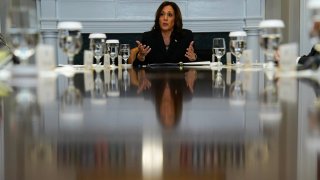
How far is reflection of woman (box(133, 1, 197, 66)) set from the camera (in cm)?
387

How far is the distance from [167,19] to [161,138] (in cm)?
338

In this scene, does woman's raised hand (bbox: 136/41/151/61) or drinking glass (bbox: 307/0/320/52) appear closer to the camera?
drinking glass (bbox: 307/0/320/52)

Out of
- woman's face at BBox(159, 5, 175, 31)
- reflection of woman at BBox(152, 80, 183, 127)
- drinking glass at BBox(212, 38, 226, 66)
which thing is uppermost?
woman's face at BBox(159, 5, 175, 31)

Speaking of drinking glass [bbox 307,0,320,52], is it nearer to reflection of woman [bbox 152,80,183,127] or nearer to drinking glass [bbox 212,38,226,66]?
reflection of woman [bbox 152,80,183,127]

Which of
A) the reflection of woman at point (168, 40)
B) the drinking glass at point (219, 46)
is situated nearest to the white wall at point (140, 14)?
the reflection of woman at point (168, 40)

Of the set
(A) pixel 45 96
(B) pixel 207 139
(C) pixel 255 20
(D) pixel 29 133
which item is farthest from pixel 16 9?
(C) pixel 255 20

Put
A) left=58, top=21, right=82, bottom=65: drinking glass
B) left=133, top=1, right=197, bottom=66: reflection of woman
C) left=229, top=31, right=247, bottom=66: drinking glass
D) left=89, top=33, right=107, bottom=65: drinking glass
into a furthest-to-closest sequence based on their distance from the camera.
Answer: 1. left=133, top=1, right=197, bottom=66: reflection of woman
2. left=229, top=31, right=247, bottom=66: drinking glass
3. left=89, top=33, right=107, bottom=65: drinking glass
4. left=58, top=21, right=82, bottom=65: drinking glass

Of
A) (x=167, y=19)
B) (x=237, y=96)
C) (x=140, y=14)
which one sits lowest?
(x=237, y=96)

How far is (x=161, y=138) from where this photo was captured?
0.64m

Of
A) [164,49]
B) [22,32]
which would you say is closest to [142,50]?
[164,49]

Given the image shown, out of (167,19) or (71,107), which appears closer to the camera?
(71,107)

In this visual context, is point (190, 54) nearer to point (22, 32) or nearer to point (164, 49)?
point (164, 49)

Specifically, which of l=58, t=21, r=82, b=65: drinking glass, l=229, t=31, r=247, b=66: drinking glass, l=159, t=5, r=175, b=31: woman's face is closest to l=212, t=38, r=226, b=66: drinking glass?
l=229, t=31, r=247, b=66: drinking glass

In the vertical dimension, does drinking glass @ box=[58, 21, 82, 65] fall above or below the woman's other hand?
above
